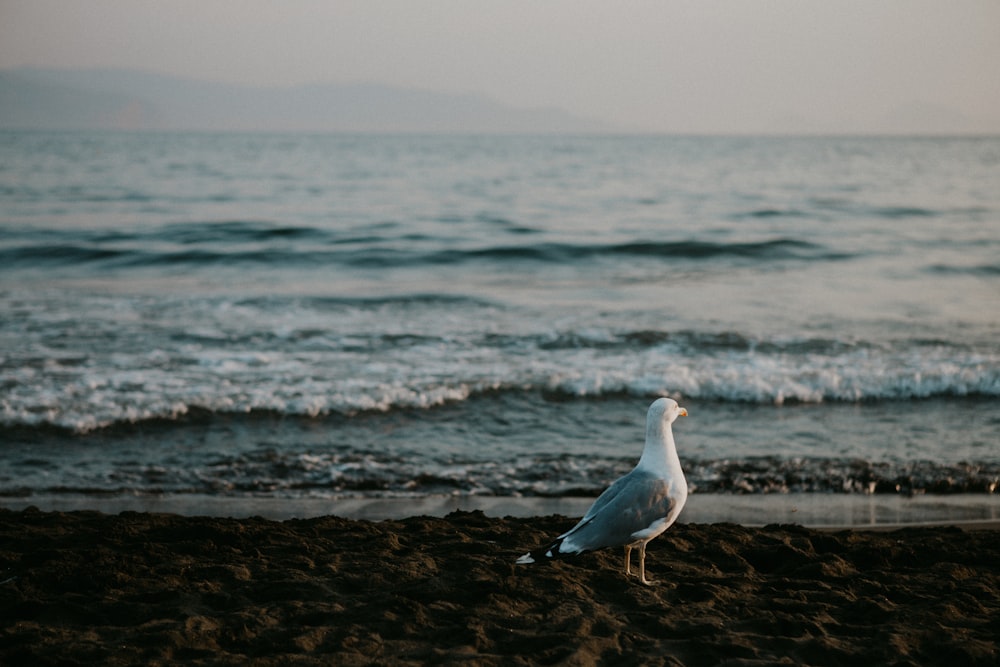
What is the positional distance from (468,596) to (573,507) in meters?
2.41

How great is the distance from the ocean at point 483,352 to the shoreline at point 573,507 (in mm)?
87

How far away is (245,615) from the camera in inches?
163

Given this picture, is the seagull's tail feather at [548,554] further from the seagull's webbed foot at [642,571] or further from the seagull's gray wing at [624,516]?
the seagull's webbed foot at [642,571]

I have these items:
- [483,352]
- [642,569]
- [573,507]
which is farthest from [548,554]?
[483,352]

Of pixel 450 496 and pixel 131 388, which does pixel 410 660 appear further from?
pixel 131 388

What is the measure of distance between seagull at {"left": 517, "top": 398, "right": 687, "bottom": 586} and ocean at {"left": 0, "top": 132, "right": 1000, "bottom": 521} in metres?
2.37

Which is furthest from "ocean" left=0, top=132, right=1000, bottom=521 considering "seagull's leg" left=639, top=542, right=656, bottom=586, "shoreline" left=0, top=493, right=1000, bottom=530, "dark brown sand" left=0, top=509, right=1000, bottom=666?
"seagull's leg" left=639, top=542, right=656, bottom=586

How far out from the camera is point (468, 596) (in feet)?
14.5

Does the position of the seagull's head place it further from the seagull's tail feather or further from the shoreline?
the shoreline

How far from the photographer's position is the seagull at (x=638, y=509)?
454 centimetres

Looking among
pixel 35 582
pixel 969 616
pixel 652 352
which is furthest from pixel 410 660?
pixel 652 352

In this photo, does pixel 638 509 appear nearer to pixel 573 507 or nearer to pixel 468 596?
pixel 468 596

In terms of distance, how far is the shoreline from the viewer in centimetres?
648

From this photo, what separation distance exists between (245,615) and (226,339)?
882cm
